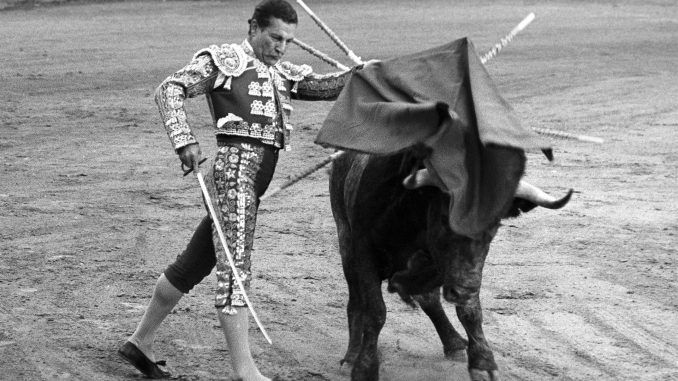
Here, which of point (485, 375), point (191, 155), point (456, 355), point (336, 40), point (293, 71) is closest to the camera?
point (191, 155)

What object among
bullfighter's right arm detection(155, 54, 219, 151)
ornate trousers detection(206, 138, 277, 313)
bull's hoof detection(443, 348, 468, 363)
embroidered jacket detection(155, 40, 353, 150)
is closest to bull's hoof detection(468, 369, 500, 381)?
bull's hoof detection(443, 348, 468, 363)

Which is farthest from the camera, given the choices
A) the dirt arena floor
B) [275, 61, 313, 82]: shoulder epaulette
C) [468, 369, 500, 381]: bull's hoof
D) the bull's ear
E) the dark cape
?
the dirt arena floor

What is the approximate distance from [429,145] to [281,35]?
0.82 m

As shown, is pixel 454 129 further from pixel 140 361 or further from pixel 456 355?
pixel 140 361

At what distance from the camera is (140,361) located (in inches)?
219

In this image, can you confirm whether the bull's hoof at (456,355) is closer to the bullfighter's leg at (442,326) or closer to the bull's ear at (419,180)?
the bullfighter's leg at (442,326)

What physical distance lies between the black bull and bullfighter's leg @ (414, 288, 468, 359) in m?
0.44

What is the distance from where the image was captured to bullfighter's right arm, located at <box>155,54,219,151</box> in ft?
16.7

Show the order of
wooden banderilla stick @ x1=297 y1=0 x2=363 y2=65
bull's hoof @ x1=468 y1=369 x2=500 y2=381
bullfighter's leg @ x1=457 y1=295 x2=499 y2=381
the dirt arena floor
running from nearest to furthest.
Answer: bullfighter's leg @ x1=457 y1=295 x2=499 y2=381 < bull's hoof @ x1=468 y1=369 x2=500 y2=381 < wooden banderilla stick @ x1=297 y1=0 x2=363 y2=65 < the dirt arena floor

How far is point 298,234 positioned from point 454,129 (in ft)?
11.8

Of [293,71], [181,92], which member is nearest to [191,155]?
[181,92]

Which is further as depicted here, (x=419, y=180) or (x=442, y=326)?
(x=442, y=326)

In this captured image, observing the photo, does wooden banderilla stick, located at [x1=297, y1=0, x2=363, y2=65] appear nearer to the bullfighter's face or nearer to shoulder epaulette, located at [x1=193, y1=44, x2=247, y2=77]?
the bullfighter's face

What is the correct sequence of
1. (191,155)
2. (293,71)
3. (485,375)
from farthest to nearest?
(293,71) → (485,375) → (191,155)
